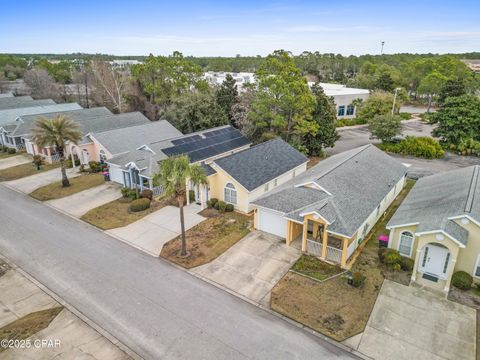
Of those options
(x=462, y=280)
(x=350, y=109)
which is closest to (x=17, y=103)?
(x=350, y=109)

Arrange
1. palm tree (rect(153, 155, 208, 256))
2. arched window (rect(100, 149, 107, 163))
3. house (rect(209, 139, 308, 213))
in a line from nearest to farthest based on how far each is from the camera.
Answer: palm tree (rect(153, 155, 208, 256)), house (rect(209, 139, 308, 213)), arched window (rect(100, 149, 107, 163))

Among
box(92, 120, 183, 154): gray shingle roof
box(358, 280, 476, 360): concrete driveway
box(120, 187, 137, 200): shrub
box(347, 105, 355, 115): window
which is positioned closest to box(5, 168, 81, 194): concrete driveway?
box(92, 120, 183, 154): gray shingle roof

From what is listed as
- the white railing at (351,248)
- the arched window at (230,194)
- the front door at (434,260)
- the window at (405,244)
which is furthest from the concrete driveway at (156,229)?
the front door at (434,260)

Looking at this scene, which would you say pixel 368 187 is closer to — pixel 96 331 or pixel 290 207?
Result: pixel 290 207

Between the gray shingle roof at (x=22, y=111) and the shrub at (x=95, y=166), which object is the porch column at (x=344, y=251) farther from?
the gray shingle roof at (x=22, y=111)

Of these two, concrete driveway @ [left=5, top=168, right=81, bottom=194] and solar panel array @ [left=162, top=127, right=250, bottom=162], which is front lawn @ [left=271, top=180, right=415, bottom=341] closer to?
solar panel array @ [left=162, top=127, right=250, bottom=162]

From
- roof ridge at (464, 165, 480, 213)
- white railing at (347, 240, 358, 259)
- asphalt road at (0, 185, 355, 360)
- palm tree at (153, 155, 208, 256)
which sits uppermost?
palm tree at (153, 155, 208, 256)

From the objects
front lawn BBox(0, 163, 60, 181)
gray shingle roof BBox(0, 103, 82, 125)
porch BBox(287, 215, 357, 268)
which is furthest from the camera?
gray shingle roof BBox(0, 103, 82, 125)

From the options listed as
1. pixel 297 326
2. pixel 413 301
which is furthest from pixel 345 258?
pixel 297 326
